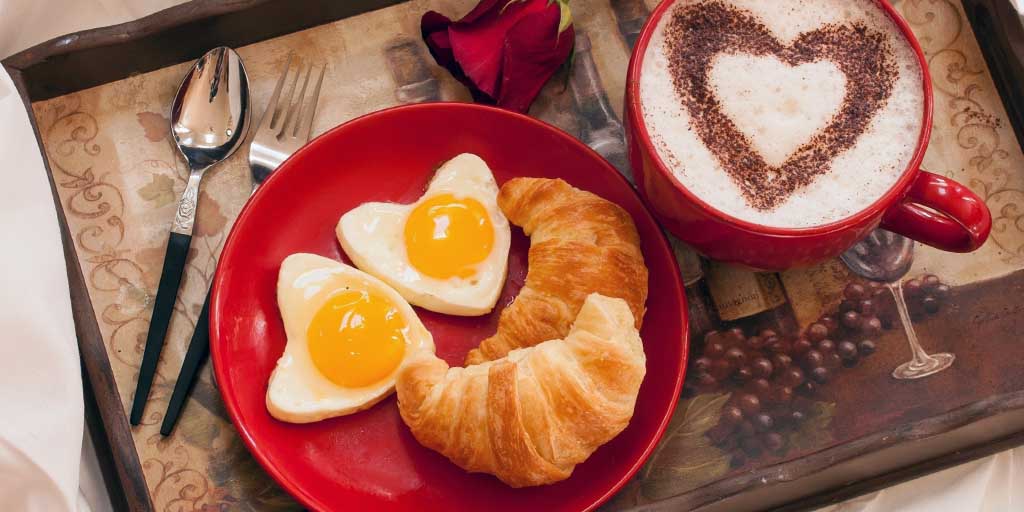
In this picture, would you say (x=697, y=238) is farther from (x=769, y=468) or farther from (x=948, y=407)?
(x=948, y=407)

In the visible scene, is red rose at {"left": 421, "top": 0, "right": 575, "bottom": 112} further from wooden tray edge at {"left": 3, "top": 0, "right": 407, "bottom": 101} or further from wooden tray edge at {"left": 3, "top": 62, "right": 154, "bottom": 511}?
wooden tray edge at {"left": 3, "top": 62, "right": 154, "bottom": 511}

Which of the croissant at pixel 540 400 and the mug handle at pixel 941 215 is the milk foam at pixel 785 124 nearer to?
the mug handle at pixel 941 215

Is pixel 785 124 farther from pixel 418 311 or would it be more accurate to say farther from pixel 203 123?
pixel 203 123

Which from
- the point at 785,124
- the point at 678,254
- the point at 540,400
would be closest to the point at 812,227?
the point at 785,124

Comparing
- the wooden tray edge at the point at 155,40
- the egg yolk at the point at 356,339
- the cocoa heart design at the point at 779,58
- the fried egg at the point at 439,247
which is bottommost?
the egg yolk at the point at 356,339

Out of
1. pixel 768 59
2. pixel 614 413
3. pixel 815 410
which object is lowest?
pixel 815 410

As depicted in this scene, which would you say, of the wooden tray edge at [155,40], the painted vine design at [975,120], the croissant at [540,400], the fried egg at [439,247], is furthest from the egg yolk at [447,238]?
the painted vine design at [975,120]

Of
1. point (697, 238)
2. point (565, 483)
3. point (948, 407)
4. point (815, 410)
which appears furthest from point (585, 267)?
point (948, 407)
